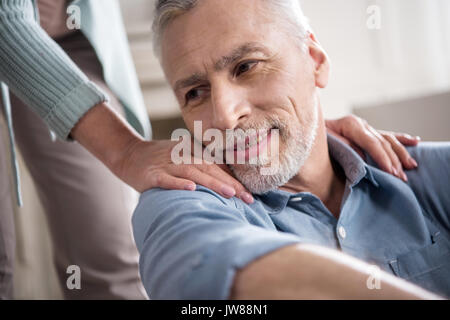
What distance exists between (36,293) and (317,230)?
190 cm

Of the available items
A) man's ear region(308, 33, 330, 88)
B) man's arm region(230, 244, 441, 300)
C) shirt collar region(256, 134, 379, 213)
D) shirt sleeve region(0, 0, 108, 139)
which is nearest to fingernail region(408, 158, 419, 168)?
shirt collar region(256, 134, 379, 213)

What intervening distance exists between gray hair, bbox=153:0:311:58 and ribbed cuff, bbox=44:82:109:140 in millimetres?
180

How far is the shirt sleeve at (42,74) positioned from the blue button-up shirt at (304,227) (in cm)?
34

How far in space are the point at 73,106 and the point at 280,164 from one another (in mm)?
491

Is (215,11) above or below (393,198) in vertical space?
above

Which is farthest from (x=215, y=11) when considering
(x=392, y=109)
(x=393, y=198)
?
(x=392, y=109)

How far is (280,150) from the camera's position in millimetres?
909

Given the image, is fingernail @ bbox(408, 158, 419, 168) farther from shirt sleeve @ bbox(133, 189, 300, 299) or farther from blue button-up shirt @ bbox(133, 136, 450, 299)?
shirt sleeve @ bbox(133, 189, 300, 299)

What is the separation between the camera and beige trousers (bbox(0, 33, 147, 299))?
128cm

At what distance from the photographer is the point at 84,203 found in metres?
1.31

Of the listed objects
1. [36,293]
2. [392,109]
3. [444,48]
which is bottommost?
[36,293]

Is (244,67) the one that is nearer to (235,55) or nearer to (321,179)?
(235,55)

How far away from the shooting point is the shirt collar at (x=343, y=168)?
907mm
